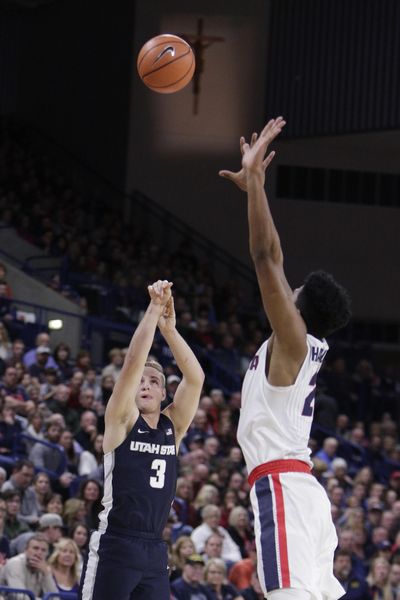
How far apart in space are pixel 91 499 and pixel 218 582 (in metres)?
1.43

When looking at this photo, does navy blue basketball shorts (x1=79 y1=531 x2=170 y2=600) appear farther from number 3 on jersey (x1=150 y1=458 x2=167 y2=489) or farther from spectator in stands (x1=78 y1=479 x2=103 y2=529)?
spectator in stands (x1=78 y1=479 x2=103 y2=529)

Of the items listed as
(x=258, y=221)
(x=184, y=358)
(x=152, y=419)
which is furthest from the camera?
(x=184, y=358)

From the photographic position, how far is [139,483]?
260 inches

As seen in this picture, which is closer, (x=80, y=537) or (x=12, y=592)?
(x=12, y=592)

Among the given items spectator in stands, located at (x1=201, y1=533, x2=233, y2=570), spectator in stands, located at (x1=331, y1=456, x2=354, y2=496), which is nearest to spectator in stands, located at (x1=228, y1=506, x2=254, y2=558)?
spectator in stands, located at (x1=201, y1=533, x2=233, y2=570)

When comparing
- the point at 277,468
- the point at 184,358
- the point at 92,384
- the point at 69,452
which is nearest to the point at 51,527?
the point at 69,452

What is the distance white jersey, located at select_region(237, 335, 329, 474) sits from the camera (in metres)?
5.60

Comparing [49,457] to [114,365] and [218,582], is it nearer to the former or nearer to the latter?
[218,582]

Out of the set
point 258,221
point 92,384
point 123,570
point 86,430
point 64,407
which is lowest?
point 86,430

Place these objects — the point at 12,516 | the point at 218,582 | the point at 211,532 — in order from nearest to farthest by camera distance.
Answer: the point at 12,516 < the point at 218,582 < the point at 211,532

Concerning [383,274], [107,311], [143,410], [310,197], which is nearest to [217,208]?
[310,197]

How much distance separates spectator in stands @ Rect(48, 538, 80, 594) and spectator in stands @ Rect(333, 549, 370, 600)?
347 centimetres

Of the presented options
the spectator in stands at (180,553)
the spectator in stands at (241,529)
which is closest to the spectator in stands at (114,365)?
the spectator in stands at (241,529)

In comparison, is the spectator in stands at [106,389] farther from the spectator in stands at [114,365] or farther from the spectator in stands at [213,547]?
the spectator in stands at [213,547]
